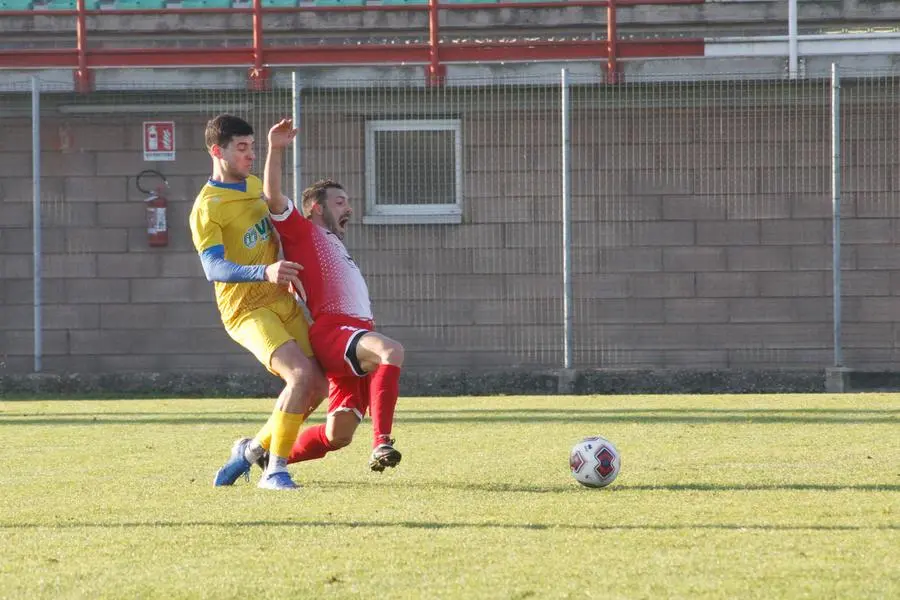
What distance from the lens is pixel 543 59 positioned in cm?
1550

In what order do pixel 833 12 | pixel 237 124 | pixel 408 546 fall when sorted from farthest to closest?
1. pixel 833 12
2. pixel 237 124
3. pixel 408 546

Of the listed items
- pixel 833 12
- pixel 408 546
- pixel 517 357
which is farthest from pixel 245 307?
pixel 833 12

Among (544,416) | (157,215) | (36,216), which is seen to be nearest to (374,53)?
(157,215)

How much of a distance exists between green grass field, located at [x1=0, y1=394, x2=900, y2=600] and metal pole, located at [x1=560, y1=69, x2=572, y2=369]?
4152mm

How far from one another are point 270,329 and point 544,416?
4732 mm

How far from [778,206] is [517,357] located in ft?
10.1

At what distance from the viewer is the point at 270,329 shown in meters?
7.01

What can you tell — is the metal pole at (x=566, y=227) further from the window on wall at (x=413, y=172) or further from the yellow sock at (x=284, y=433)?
the yellow sock at (x=284, y=433)

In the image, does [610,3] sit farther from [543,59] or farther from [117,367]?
[117,367]

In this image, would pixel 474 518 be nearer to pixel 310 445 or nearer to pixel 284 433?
pixel 284 433

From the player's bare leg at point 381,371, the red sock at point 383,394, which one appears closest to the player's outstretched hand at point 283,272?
the player's bare leg at point 381,371

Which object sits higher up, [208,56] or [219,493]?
[208,56]

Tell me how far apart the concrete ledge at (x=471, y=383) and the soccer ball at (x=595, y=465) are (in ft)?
25.7

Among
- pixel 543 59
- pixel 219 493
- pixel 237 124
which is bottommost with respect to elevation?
pixel 219 493
